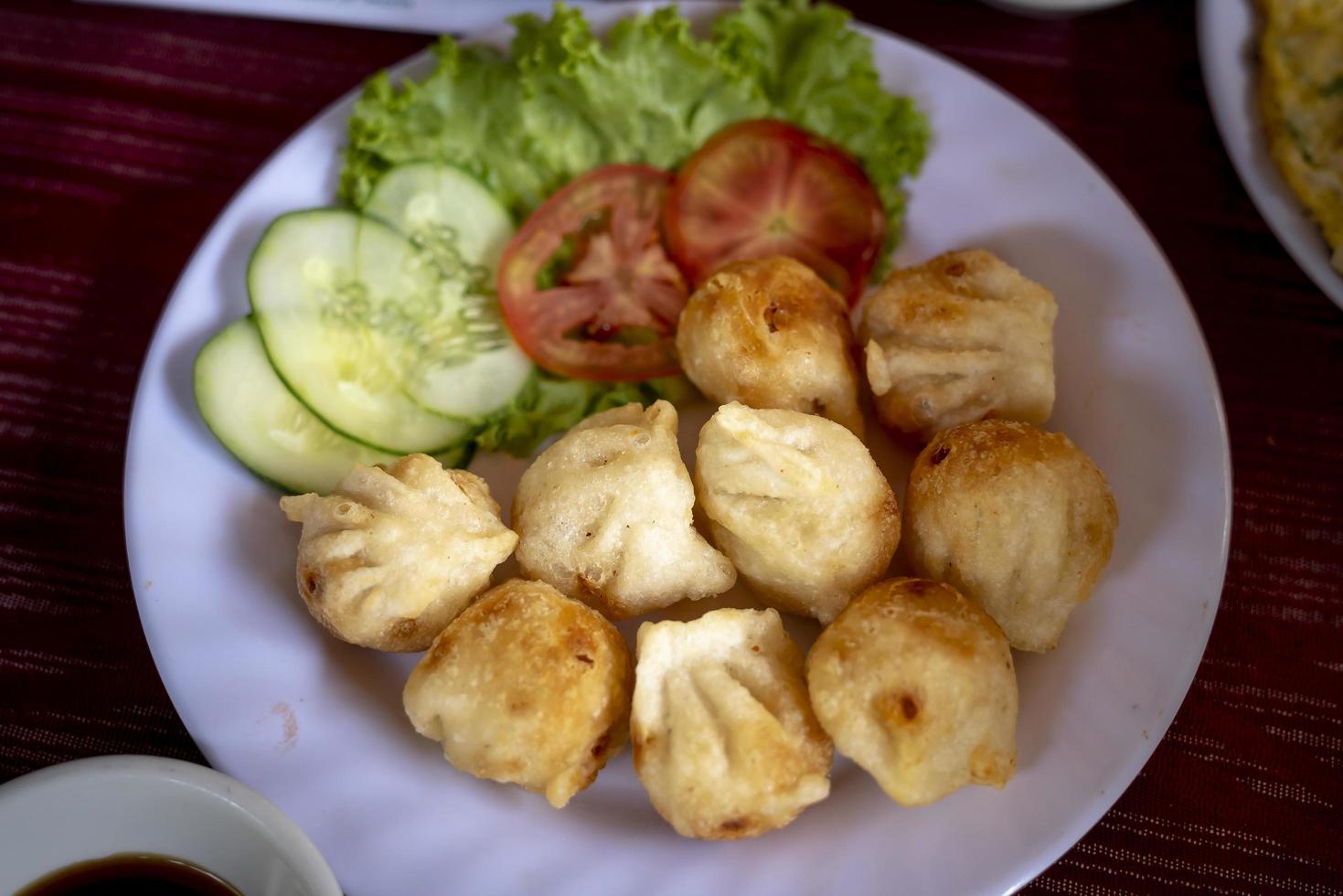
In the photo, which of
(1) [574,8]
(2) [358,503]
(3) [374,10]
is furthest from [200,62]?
(2) [358,503]

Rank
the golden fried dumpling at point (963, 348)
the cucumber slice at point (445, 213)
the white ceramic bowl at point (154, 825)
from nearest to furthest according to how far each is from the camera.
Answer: the white ceramic bowl at point (154, 825) → the golden fried dumpling at point (963, 348) → the cucumber slice at point (445, 213)

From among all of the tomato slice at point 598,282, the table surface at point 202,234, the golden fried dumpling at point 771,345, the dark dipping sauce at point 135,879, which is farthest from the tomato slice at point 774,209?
the dark dipping sauce at point 135,879

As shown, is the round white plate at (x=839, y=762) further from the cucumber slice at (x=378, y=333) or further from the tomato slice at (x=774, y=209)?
the tomato slice at (x=774, y=209)

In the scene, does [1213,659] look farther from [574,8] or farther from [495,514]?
[574,8]

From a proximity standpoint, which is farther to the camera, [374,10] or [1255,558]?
[374,10]

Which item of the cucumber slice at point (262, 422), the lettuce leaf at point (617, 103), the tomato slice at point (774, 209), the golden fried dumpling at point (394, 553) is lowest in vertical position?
the golden fried dumpling at point (394, 553)

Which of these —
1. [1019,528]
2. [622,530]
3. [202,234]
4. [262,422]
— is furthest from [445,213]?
[1019,528]

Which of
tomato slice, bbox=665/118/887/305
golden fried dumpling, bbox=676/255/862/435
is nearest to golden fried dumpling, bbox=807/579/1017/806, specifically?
golden fried dumpling, bbox=676/255/862/435
